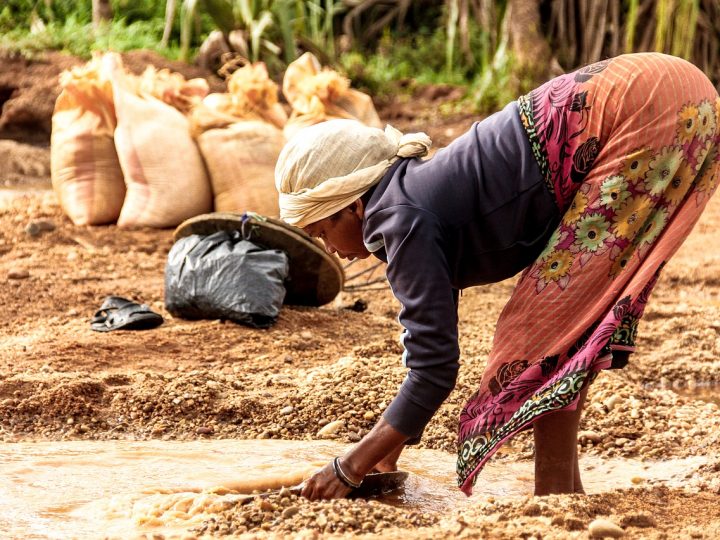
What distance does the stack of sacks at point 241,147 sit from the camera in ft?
19.6

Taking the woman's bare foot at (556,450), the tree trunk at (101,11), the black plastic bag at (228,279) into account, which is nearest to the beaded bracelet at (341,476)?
the woman's bare foot at (556,450)

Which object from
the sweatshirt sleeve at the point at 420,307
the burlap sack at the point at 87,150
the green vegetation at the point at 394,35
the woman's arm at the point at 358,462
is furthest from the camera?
the green vegetation at the point at 394,35

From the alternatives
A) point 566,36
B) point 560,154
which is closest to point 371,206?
point 560,154

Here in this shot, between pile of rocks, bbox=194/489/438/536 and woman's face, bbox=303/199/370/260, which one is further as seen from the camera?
woman's face, bbox=303/199/370/260

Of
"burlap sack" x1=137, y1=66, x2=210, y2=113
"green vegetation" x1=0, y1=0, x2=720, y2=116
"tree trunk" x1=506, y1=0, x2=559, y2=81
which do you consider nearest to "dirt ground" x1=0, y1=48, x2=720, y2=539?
"burlap sack" x1=137, y1=66, x2=210, y2=113

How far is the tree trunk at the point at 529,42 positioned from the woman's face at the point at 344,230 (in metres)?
7.30

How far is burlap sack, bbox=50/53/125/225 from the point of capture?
6.17 m

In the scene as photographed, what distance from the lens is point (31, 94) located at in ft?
30.5

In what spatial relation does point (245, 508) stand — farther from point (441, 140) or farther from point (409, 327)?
point (441, 140)

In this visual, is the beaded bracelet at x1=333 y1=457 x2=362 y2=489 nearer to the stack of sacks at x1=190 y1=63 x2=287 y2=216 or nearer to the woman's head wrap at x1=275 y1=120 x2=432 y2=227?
the woman's head wrap at x1=275 y1=120 x2=432 y2=227

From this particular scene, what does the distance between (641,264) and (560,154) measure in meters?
0.31

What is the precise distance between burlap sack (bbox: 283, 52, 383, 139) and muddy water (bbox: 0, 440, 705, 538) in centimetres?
313

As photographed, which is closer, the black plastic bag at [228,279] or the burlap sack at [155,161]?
the black plastic bag at [228,279]

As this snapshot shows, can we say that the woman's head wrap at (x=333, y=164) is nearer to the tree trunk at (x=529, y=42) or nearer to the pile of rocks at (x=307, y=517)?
the pile of rocks at (x=307, y=517)
